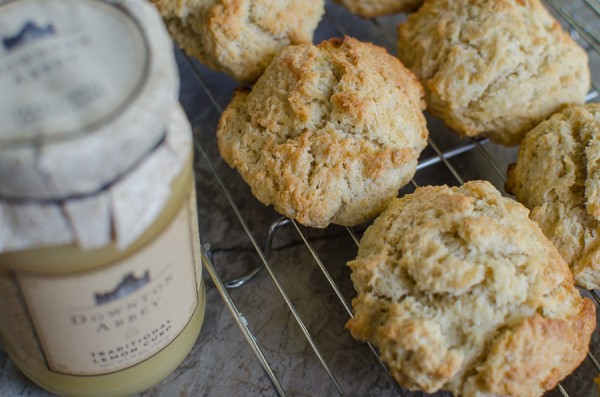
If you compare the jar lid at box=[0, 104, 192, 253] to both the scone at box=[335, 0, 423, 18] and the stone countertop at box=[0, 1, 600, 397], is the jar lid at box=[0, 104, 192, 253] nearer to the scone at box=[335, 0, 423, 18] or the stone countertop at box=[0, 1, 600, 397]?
the stone countertop at box=[0, 1, 600, 397]

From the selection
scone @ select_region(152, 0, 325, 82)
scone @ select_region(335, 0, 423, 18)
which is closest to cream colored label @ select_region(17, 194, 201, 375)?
scone @ select_region(152, 0, 325, 82)

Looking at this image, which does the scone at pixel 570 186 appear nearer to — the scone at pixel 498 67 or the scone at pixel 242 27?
the scone at pixel 498 67

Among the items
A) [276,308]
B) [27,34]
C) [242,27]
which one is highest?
[27,34]

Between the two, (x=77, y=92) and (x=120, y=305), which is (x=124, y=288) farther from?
(x=77, y=92)

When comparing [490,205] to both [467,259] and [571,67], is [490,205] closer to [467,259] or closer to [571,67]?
[467,259]

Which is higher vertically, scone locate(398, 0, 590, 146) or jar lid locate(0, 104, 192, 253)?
jar lid locate(0, 104, 192, 253)

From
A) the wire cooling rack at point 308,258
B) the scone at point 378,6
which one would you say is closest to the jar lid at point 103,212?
the wire cooling rack at point 308,258

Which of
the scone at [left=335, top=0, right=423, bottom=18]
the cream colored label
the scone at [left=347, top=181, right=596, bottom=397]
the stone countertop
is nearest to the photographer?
the cream colored label

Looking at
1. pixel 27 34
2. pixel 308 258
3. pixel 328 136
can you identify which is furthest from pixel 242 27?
pixel 27 34
